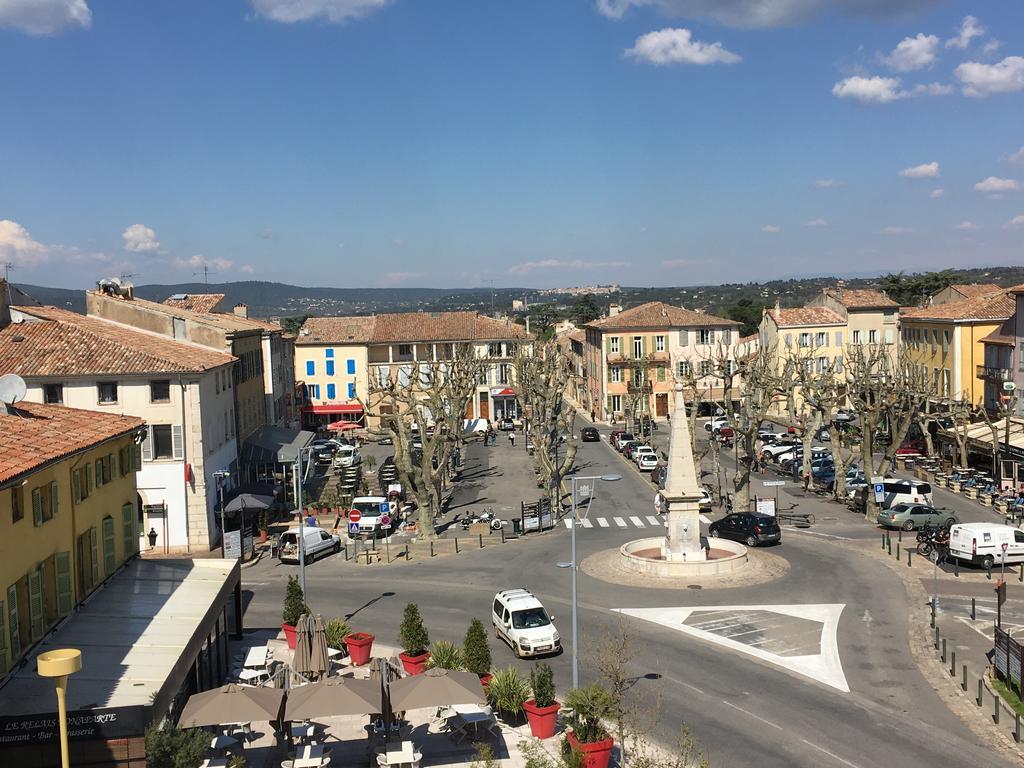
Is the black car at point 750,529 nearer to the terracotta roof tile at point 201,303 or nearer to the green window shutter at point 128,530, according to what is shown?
the green window shutter at point 128,530

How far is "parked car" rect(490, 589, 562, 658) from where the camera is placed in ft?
86.8

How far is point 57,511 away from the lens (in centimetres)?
2009

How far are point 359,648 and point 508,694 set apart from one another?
6.48 m

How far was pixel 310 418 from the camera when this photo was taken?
302 ft

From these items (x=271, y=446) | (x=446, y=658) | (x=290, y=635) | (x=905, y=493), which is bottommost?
(x=905, y=493)

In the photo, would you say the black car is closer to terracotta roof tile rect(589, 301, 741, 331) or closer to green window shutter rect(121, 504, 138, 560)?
green window shutter rect(121, 504, 138, 560)

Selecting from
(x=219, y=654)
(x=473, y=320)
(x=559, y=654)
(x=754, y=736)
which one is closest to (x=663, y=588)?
(x=559, y=654)

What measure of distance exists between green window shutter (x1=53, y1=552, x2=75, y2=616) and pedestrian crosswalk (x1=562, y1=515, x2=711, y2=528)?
29.0 m

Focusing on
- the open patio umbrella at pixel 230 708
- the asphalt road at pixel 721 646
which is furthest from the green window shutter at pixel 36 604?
the asphalt road at pixel 721 646

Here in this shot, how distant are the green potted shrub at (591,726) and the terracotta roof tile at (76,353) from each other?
29.1 meters

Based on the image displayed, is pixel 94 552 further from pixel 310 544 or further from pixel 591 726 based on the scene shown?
pixel 310 544

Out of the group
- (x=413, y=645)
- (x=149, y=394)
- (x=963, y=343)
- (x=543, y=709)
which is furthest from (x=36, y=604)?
(x=963, y=343)

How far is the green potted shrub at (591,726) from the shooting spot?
58.9 feet

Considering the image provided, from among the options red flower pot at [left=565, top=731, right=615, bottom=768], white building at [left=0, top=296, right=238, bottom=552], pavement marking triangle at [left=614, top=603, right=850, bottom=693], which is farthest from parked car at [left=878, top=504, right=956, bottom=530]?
white building at [left=0, top=296, right=238, bottom=552]
